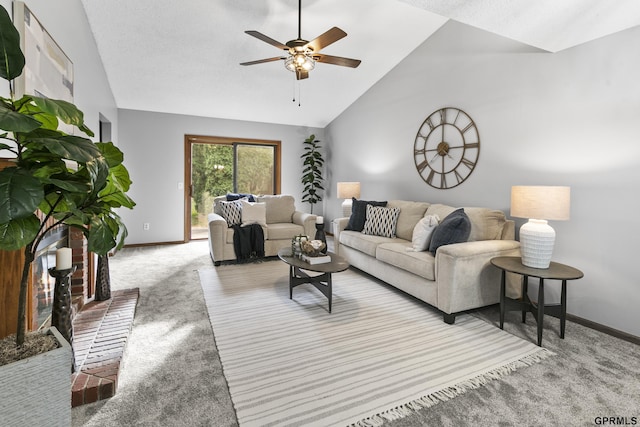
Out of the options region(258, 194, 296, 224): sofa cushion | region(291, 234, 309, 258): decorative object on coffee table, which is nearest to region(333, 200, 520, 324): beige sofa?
region(291, 234, 309, 258): decorative object on coffee table

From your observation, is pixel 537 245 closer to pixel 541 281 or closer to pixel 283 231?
pixel 541 281

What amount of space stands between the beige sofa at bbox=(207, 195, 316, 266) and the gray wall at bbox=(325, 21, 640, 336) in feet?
5.91

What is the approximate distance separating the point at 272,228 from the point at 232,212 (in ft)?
2.01

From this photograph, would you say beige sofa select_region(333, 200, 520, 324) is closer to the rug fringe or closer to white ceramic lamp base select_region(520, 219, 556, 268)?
white ceramic lamp base select_region(520, 219, 556, 268)

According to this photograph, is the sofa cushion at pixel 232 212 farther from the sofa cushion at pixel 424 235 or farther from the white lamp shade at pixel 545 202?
the white lamp shade at pixel 545 202

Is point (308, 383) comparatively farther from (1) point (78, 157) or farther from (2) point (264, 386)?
(1) point (78, 157)

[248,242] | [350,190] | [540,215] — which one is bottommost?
[248,242]

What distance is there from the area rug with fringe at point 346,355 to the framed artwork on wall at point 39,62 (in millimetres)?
2031

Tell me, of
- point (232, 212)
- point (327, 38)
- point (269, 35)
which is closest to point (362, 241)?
point (232, 212)

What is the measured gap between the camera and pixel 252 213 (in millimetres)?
4488

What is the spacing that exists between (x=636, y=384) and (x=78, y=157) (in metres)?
2.95

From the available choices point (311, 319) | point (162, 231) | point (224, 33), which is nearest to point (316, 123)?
point (224, 33)

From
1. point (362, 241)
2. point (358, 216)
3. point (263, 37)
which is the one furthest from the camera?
point (358, 216)

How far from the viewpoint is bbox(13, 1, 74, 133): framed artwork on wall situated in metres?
1.84
